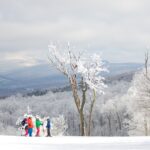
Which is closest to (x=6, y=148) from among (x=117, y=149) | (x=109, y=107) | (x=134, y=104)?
(x=117, y=149)

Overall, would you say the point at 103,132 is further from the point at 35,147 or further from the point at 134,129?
the point at 35,147

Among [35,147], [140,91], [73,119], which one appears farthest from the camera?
[73,119]

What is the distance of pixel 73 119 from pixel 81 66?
487 feet

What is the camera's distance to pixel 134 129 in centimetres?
7619

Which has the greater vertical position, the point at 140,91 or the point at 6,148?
the point at 140,91

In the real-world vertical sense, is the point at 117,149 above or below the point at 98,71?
below

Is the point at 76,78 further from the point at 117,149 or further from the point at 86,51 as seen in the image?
the point at 117,149

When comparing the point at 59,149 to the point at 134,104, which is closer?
the point at 59,149

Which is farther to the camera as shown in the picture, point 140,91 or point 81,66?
point 140,91

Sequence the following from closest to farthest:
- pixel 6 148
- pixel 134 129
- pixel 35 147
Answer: pixel 6 148 → pixel 35 147 → pixel 134 129

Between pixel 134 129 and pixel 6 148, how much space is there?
57653 mm

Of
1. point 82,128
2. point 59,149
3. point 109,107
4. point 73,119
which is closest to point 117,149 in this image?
point 59,149

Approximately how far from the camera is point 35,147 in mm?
21609

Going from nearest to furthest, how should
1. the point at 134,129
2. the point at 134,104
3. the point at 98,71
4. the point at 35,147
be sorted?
the point at 35,147, the point at 98,71, the point at 134,104, the point at 134,129
